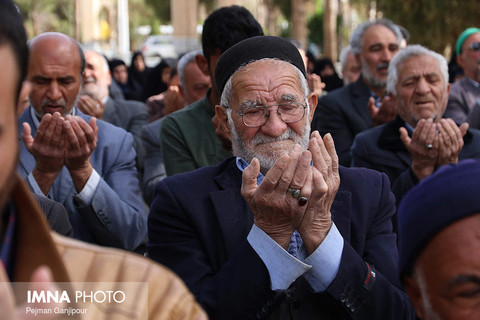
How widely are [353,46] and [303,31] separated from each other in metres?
16.3

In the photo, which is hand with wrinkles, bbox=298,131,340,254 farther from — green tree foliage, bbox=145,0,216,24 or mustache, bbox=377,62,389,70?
green tree foliage, bbox=145,0,216,24

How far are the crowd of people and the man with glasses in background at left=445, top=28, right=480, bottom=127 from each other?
1287 millimetres

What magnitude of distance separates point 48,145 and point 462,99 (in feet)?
15.3

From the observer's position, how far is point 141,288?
68.7 inches

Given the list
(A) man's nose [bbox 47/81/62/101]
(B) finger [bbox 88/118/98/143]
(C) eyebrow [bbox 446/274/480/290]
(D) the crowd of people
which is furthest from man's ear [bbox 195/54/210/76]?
(C) eyebrow [bbox 446/274/480/290]

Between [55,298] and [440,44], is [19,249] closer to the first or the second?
[55,298]

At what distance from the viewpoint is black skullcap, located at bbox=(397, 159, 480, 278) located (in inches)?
79.4

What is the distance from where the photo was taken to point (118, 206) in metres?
4.21

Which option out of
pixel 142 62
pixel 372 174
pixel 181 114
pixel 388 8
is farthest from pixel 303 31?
pixel 372 174

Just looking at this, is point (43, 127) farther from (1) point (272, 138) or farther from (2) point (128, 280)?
(2) point (128, 280)

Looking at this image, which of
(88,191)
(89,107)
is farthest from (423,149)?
(89,107)

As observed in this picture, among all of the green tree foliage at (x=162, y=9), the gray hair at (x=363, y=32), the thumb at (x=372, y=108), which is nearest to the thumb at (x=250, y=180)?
the thumb at (x=372, y=108)

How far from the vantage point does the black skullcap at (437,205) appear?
6.62 ft

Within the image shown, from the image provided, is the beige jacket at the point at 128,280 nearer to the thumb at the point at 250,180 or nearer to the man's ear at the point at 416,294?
the man's ear at the point at 416,294
